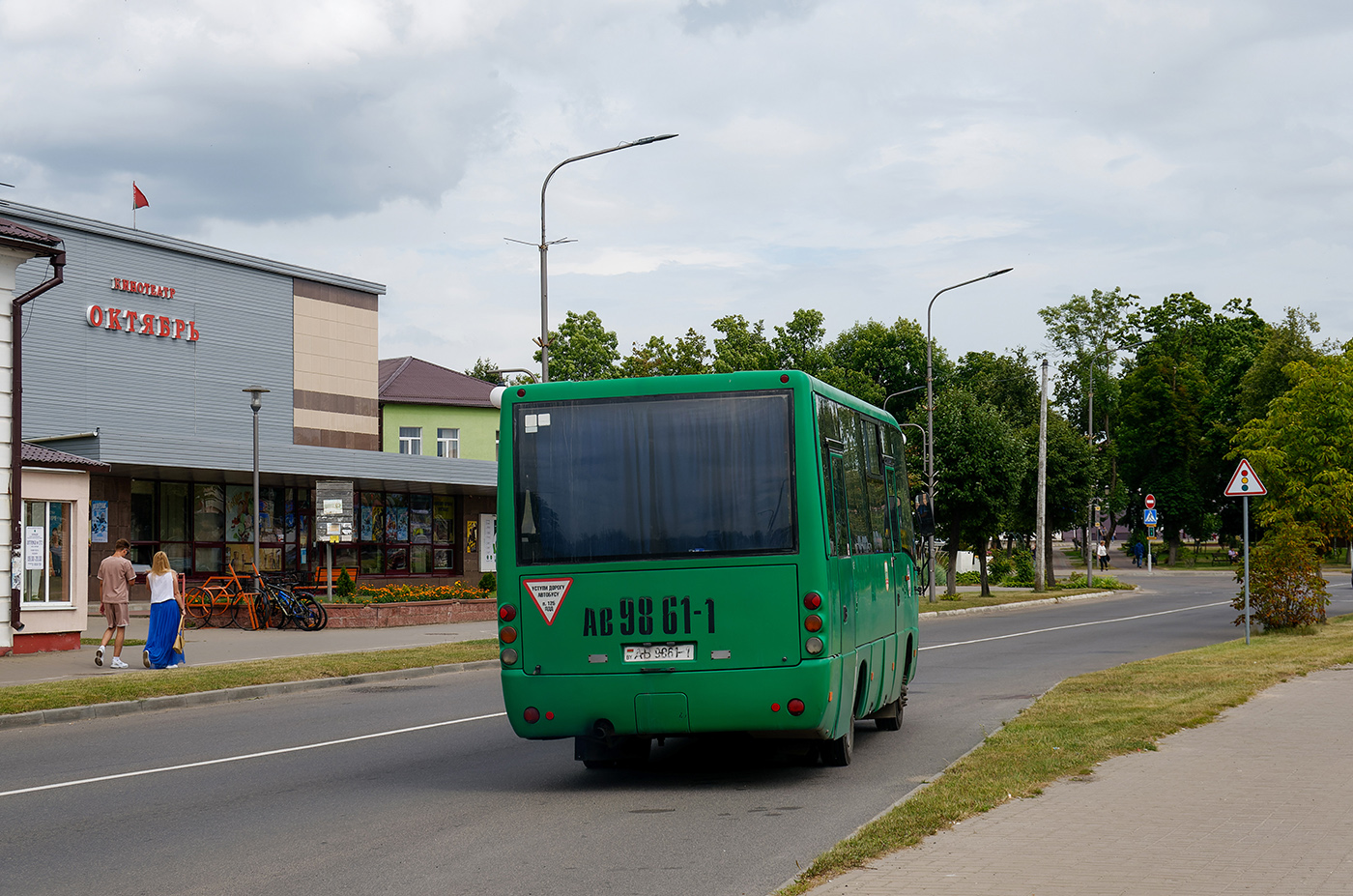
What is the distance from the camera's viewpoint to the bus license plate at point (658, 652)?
370 inches

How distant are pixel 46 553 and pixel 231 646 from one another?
343 cm

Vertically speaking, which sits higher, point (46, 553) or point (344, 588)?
point (46, 553)

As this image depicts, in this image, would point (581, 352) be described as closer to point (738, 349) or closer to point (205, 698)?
point (738, 349)

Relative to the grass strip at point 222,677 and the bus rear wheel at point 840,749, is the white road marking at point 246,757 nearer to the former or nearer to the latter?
the grass strip at point 222,677

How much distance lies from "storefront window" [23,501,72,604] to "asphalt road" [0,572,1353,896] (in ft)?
26.2

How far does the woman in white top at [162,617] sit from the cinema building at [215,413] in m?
11.8

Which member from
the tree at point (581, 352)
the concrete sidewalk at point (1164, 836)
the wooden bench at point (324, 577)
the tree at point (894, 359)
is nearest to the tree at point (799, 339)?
the tree at point (894, 359)

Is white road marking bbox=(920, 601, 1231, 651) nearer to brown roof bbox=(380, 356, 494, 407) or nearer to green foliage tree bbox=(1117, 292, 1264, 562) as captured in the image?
brown roof bbox=(380, 356, 494, 407)

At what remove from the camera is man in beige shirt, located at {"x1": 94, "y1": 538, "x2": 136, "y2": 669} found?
1973 centimetres

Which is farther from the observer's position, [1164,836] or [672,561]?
[672,561]

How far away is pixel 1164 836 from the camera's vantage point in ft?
23.7

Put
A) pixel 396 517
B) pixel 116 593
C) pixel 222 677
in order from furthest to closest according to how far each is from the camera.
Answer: pixel 396 517
pixel 116 593
pixel 222 677

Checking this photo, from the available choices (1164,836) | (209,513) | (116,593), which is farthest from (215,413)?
(1164,836)

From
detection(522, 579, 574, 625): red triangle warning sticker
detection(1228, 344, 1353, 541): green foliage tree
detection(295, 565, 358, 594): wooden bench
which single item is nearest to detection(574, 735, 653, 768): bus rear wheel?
detection(522, 579, 574, 625): red triangle warning sticker
